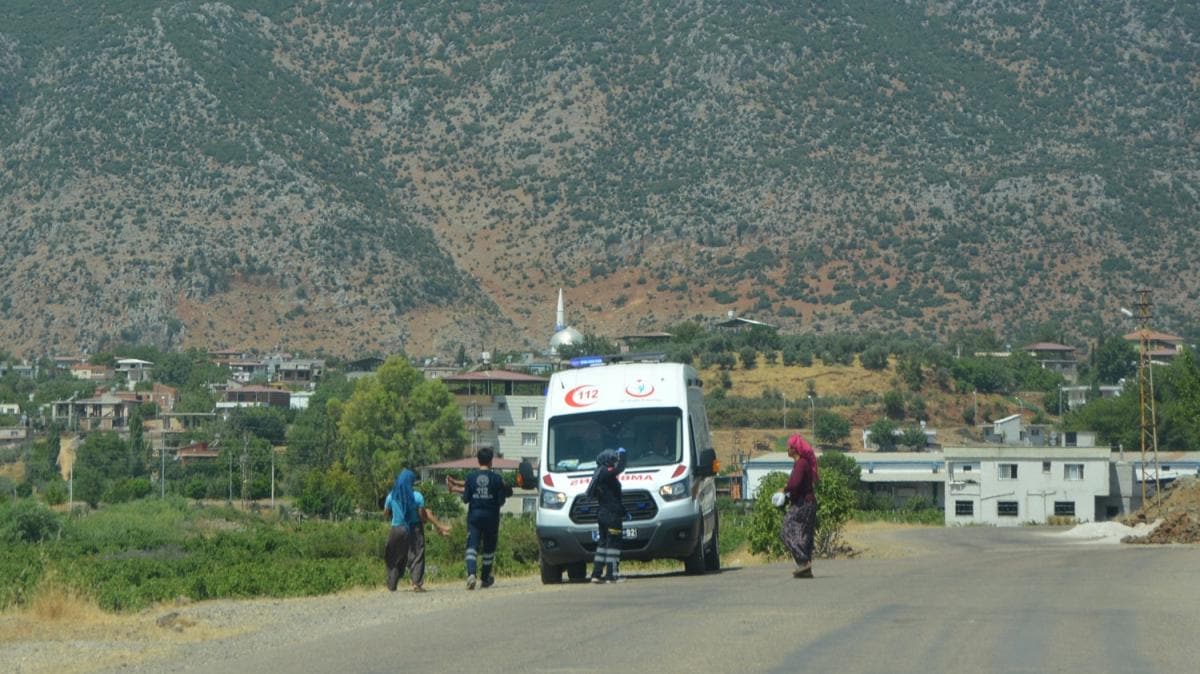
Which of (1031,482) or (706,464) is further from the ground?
(1031,482)

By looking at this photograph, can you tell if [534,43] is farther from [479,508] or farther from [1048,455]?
[479,508]

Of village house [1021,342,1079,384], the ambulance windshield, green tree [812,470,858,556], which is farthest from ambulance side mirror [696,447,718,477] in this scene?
village house [1021,342,1079,384]

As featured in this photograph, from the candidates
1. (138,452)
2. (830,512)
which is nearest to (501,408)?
(138,452)

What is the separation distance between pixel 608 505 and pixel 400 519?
2795 millimetres

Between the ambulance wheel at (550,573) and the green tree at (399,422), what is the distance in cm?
6483

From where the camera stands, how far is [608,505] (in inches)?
926

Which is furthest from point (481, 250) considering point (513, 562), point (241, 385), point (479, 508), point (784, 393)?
point (479, 508)

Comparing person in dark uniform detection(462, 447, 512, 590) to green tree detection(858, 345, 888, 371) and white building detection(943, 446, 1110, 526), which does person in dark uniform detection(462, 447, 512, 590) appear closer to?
white building detection(943, 446, 1110, 526)

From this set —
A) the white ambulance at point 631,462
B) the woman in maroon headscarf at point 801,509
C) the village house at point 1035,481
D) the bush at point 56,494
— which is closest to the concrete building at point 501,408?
the village house at point 1035,481

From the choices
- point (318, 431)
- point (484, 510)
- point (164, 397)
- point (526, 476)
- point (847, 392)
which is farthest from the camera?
point (164, 397)

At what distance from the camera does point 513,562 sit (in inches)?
1348

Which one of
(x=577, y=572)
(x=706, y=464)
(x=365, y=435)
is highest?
(x=365, y=435)

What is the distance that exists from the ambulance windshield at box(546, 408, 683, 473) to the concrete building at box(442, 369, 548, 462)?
7380 centimetres

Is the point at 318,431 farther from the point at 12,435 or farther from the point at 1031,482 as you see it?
the point at 1031,482
